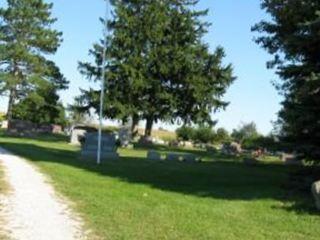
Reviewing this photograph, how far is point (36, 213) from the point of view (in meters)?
12.5

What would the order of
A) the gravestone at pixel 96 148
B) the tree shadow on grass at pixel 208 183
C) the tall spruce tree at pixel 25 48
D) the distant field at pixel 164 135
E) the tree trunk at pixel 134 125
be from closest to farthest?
1. the tree shadow on grass at pixel 208 183
2. the gravestone at pixel 96 148
3. the tree trunk at pixel 134 125
4. the tall spruce tree at pixel 25 48
5. the distant field at pixel 164 135

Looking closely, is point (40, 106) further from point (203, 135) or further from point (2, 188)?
point (2, 188)

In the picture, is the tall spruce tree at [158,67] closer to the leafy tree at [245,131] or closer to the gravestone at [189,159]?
the gravestone at [189,159]

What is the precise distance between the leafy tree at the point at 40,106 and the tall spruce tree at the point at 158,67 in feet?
47.8

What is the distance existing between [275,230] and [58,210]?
402 cm

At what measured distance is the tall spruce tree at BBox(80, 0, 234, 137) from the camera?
5809cm

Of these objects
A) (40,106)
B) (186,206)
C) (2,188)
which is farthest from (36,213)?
(40,106)

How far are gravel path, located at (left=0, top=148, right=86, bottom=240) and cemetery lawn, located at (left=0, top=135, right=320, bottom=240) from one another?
0.34m

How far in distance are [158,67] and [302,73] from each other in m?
41.8

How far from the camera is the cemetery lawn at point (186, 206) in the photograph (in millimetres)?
11398

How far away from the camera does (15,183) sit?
17.7m

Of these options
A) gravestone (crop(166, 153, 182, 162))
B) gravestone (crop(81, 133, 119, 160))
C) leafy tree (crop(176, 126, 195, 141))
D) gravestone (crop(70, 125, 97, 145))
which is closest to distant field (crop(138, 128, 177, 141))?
leafy tree (crop(176, 126, 195, 141))

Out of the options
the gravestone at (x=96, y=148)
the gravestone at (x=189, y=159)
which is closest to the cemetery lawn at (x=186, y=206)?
the gravestone at (x=96, y=148)

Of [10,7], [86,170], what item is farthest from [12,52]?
[86,170]
